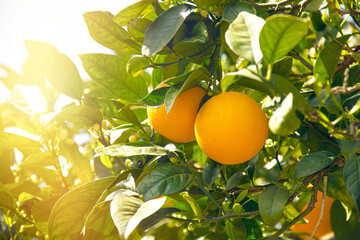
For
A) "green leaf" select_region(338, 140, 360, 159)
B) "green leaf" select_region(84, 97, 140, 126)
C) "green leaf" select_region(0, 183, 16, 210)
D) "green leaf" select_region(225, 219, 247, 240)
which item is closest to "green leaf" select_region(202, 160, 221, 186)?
"green leaf" select_region(225, 219, 247, 240)

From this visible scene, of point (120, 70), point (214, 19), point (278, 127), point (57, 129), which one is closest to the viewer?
point (278, 127)

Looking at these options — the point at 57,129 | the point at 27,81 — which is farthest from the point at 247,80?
the point at 27,81

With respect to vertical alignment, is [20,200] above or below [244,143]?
below

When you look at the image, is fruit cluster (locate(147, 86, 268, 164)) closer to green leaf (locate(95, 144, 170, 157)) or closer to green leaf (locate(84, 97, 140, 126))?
green leaf (locate(95, 144, 170, 157))

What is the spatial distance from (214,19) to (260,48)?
332 mm

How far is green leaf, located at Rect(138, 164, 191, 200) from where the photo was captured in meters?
0.74

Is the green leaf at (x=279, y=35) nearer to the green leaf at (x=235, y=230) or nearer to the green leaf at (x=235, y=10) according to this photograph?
the green leaf at (x=235, y=10)

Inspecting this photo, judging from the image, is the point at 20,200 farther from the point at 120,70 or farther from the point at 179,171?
the point at 179,171

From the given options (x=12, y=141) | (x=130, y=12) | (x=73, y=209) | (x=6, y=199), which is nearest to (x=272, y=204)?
(x=73, y=209)

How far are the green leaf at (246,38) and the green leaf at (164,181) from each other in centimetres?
32

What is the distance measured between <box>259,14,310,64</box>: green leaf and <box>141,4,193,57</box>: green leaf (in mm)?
234

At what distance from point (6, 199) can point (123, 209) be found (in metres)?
0.64

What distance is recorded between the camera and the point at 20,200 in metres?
1.21

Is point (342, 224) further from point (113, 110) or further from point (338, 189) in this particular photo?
point (113, 110)
